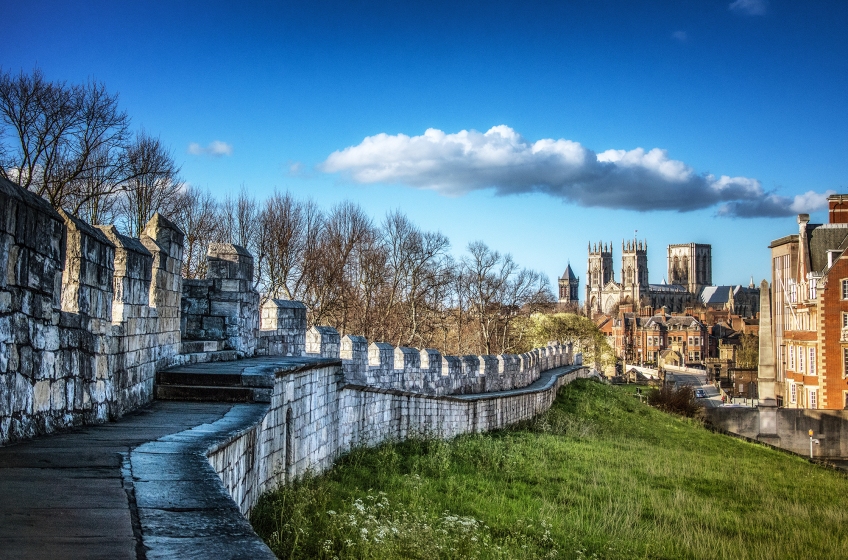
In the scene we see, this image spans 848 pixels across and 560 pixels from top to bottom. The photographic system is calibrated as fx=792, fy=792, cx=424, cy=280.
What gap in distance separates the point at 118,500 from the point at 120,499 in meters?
0.02

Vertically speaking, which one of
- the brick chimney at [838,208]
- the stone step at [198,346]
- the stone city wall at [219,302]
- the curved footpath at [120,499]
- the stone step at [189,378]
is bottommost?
the curved footpath at [120,499]

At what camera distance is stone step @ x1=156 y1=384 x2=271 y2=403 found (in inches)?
292

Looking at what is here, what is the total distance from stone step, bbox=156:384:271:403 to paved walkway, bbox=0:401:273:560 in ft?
6.30

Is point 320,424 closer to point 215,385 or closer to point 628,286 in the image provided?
point 215,385

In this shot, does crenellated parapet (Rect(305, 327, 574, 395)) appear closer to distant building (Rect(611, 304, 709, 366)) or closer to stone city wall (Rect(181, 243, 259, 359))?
stone city wall (Rect(181, 243, 259, 359))

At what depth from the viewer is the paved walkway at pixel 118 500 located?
264 cm

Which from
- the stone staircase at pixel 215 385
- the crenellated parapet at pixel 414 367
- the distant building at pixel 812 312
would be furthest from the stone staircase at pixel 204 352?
the distant building at pixel 812 312

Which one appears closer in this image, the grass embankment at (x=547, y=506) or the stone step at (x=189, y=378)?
the grass embankment at (x=547, y=506)

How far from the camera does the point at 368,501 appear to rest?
324 inches

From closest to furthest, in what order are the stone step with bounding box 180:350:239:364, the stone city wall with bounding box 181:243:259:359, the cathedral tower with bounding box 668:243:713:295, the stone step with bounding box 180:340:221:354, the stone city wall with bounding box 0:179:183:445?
the stone city wall with bounding box 0:179:183:445, the stone step with bounding box 180:350:239:364, the stone step with bounding box 180:340:221:354, the stone city wall with bounding box 181:243:259:359, the cathedral tower with bounding box 668:243:713:295

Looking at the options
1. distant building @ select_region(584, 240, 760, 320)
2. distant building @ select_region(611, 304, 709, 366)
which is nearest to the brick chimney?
distant building @ select_region(611, 304, 709, 366)

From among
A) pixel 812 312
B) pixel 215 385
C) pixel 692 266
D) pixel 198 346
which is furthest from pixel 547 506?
pixel 692 266

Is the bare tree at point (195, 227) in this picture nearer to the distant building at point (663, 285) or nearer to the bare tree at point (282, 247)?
the bare tree at point (282, 247)

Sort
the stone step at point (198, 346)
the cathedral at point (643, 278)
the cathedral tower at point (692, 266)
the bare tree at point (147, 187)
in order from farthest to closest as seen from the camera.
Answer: the cathedral tower at point (692, 266), the cathedral at point (643, 278), the bare tree at point (147, 187), the stone step at point (198, 346)
